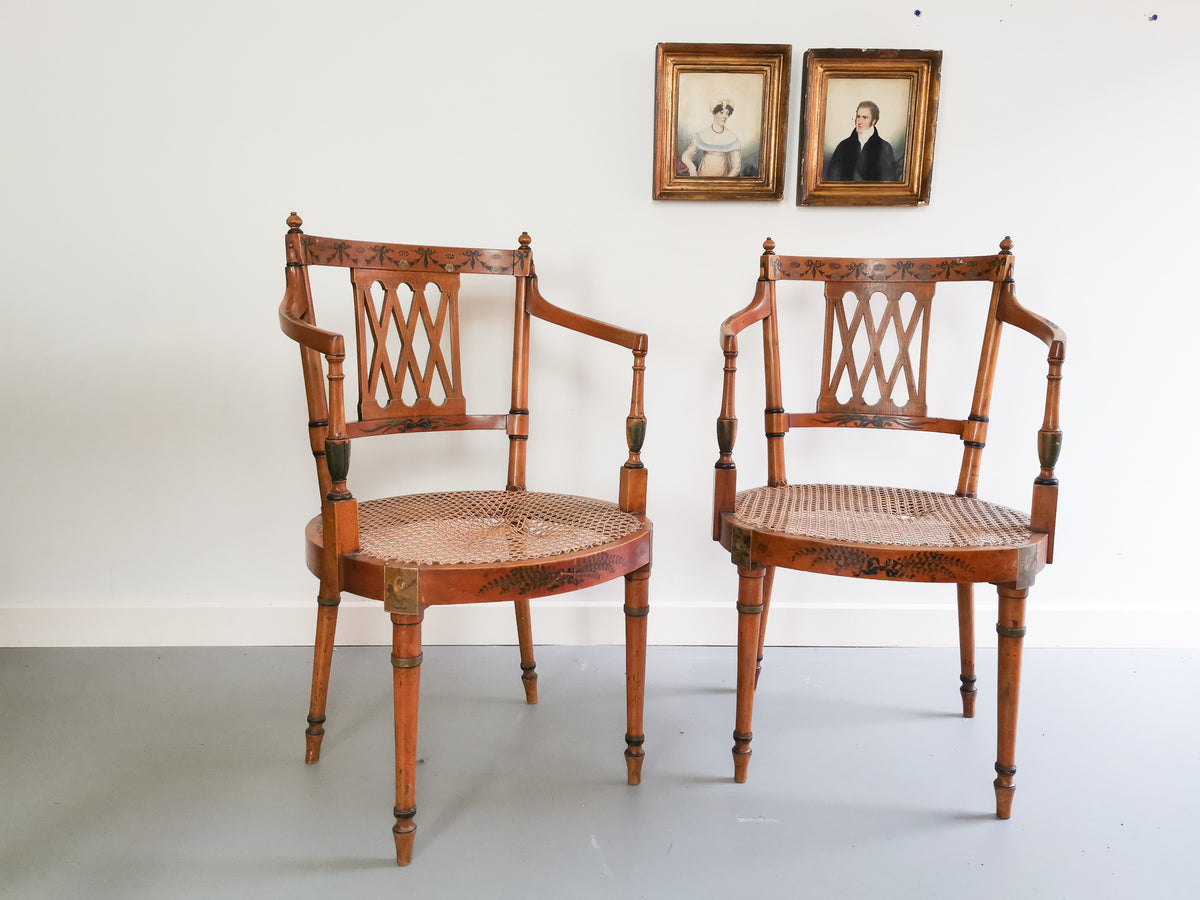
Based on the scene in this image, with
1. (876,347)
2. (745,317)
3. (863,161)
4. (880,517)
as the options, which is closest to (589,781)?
(880,517)

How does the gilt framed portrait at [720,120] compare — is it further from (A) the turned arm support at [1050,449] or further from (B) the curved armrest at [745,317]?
(A) the turned arm support at [1050,449]

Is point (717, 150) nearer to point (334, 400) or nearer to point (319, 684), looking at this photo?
point (334, 400)

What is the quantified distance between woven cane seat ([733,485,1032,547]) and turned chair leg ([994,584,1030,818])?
0.37 feet

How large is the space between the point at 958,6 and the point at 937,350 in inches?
33.4

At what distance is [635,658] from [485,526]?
14.6 inches

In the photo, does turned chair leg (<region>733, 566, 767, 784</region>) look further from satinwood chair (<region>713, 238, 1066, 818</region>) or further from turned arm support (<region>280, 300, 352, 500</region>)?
turned arm support (<region>280, 300, 352, 500</region>)

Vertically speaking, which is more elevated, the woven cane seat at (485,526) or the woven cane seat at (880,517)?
the woven cane seat at (880,517)

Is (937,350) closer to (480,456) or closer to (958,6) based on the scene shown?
(958,6)

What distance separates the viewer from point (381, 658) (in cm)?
207

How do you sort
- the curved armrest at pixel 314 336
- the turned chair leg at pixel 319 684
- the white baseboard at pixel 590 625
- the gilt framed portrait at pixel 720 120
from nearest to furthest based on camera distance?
1. the curved armrest at pixel 314 336
2. the turned chair leg at pixel 319 684
3. the gilt framed portrait at pixel 720 120
4. the white baseboard at pixel 590 625

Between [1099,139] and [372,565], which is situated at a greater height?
[1099,139]

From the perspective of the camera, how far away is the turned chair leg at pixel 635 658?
143 cm

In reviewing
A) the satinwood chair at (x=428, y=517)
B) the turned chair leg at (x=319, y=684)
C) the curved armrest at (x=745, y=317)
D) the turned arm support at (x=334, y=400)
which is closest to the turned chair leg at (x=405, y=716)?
the satinwood chair at (x=428, y=517)

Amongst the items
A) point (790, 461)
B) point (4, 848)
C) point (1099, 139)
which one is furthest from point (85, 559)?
point (1099, 139)
